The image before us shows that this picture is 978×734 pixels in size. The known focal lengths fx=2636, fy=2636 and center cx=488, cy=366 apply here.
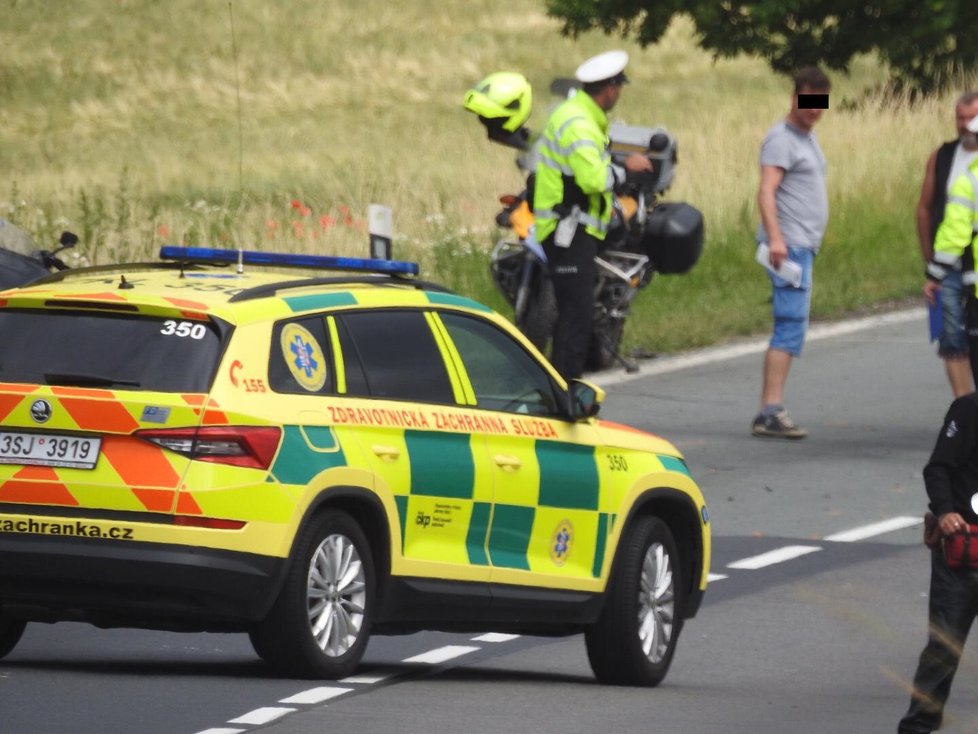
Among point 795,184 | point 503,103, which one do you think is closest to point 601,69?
point 795,184

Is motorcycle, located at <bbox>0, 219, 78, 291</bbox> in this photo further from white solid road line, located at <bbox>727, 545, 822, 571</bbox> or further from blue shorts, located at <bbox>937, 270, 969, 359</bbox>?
blue shorts, located at <bbox>937, 270, 969, 359</bbox>

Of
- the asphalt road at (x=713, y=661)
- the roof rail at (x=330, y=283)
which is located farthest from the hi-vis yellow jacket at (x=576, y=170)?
the roof rail at (x=330, y=283)

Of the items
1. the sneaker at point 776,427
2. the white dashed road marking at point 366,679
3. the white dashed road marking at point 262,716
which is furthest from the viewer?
the sneaker at point 776,427

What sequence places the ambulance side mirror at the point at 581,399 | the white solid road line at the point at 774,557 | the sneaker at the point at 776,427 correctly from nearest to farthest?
the ambulance side mirror at the point at 581,399
the white solid road line at the point at 774,557
the sneaker at the point at 776,427

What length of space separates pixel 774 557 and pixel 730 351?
773cm

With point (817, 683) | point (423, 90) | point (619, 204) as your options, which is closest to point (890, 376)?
point (619, 204)

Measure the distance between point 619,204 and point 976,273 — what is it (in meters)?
4.73

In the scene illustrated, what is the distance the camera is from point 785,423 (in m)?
16.2

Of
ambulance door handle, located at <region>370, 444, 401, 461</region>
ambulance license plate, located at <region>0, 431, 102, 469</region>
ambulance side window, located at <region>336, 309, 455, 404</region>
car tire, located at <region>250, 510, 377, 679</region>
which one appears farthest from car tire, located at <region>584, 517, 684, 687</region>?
ambulance license plate, located at <region>0, 431, 102, 469</region>

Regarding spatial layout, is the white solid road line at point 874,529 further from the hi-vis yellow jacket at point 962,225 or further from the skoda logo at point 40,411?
the skoda logo at point 40,411

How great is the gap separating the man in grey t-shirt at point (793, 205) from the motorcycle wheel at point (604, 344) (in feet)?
9.39

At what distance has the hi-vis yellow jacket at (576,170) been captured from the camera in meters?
14.9

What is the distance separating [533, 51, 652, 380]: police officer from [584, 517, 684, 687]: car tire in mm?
4915

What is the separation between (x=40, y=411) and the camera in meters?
8.62
